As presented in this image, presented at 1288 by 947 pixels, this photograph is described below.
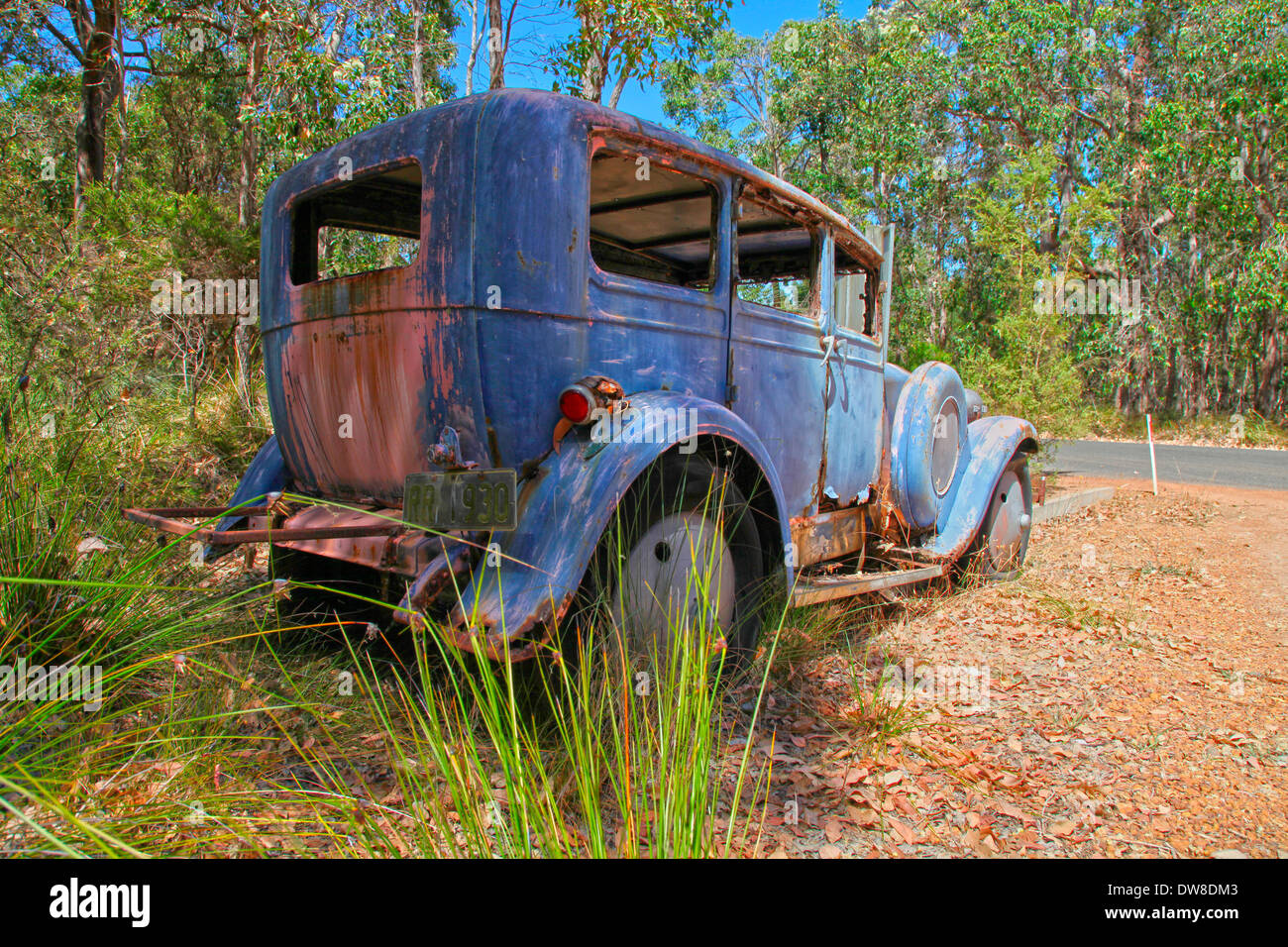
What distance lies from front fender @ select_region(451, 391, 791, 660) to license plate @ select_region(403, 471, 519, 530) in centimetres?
10

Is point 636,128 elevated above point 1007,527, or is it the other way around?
point 636,128

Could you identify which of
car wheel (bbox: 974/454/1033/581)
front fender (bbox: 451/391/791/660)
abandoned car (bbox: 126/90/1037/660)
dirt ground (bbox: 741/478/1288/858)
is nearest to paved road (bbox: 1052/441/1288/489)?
car wheel (bbox: 974/454/1033/581)

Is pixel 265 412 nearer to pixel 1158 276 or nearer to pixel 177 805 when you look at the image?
pixel 177 805

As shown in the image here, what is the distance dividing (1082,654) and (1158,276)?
24408 millimetres

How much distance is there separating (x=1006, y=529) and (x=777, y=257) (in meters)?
2.65

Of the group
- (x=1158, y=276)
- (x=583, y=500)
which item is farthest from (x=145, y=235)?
(x=1158, y=276)

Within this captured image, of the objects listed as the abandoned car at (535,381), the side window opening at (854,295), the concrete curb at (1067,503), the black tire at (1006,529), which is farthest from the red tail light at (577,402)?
the concrete curb at (1067,503)

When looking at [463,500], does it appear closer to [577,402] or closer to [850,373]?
[577,402]

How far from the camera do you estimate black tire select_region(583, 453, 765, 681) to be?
100 inches

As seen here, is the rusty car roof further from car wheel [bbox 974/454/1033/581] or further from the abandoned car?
car wheel [bbox 974/454/1033/581]

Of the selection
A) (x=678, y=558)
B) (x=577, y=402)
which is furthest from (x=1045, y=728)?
(x=577, y=402)

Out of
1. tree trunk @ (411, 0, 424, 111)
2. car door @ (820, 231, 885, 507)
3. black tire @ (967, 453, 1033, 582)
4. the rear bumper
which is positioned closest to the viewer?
the rear bumper

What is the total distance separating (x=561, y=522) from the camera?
2.45m
